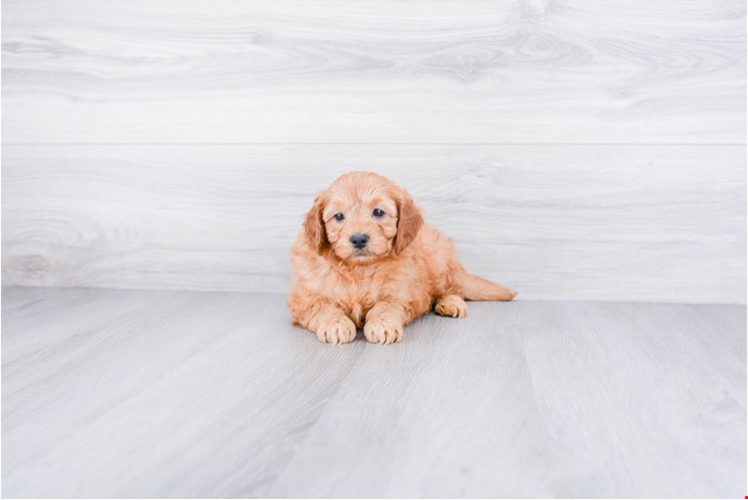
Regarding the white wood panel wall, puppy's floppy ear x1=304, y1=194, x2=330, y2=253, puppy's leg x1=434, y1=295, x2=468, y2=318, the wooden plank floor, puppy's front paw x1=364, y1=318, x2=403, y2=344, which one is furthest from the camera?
the white wood panel wall

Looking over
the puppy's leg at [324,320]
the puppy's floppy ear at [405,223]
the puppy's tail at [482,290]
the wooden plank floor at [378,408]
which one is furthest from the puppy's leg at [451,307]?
the puppy's leg at [324,320]

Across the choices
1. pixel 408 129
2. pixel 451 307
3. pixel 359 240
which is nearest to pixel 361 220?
pixel 359 240

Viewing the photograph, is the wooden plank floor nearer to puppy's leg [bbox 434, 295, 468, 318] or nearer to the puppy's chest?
puppy's leg [bbox 434, 295, 468, 318]

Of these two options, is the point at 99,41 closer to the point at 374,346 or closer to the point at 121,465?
the point at 374,346

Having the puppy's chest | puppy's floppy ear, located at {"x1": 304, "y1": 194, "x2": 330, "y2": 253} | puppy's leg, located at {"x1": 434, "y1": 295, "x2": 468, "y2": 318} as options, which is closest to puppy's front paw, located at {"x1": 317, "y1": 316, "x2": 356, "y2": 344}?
the puppy's chest

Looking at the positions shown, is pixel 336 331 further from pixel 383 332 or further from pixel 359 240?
pixel 359 240

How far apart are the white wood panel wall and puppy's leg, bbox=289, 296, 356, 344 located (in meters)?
0.56

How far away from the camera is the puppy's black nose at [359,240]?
5.58 feet

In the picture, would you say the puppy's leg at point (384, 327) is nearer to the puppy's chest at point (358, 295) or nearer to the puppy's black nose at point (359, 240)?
the puppy's chest at point (358, 295)

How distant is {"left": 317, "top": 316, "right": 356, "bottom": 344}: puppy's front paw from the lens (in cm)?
164

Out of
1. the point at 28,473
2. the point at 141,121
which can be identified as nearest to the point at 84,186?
the point at 141,121

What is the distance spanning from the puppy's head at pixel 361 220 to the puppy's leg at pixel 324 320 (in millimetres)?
151

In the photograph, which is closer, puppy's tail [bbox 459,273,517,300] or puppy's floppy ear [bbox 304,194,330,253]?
puppy's floppy ear [bbox 304,194,330,253]

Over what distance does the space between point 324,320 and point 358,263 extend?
7.9 inches
